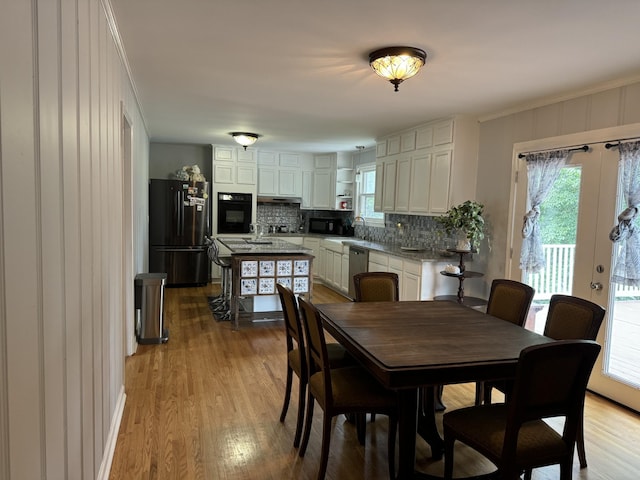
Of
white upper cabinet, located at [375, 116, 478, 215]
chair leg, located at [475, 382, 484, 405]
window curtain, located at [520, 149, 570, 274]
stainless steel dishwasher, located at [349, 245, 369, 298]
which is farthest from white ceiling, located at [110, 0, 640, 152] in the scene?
chair leg, located at [475, 382, 484, 405]

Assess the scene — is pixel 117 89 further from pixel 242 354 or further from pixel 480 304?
pixel 480 304

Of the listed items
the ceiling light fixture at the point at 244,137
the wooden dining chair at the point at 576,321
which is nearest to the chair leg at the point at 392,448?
the wooden dining chair at the point at 576,321

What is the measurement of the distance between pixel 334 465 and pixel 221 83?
3.06 meters

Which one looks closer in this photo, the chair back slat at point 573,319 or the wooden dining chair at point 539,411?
the wooden dining chair at point 539,411

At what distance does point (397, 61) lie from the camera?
2.85 meters

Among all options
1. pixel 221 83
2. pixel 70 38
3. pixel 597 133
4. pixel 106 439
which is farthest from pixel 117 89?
pixel 597 133

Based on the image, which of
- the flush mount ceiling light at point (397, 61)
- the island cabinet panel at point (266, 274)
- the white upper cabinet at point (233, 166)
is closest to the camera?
the flush mount ceiling light at point (397, 61)

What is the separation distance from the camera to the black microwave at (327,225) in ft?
28.3

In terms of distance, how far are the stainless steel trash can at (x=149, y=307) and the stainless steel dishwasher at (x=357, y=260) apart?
8.65 ft

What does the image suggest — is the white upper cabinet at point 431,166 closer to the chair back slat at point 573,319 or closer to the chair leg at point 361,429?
the chair back slat at point 573,319

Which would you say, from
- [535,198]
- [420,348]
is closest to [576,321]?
[420,348]

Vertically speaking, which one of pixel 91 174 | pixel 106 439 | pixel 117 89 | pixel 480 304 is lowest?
pixel 106 439

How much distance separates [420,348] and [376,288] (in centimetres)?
125

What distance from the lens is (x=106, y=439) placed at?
2.37 metres
